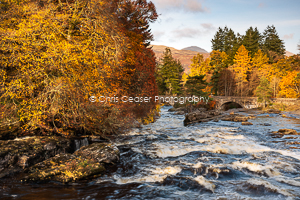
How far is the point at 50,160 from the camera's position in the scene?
27.4ft

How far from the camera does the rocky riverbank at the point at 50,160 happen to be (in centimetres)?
759

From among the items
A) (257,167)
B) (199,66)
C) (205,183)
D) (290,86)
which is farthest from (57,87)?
(199,66)

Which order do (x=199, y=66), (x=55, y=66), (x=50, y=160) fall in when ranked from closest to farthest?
(x=50, y=160), (x=55, y=66), (x=199, y=66)

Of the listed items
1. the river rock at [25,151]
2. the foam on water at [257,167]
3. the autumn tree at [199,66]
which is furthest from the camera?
the autumn tree at [199,66]

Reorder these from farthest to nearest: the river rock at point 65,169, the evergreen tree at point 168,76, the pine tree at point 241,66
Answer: the evergreen tree at point 168,76
the pine tree at point 241,66
the river rock at point 65,169

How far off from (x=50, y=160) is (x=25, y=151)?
1.31 meters

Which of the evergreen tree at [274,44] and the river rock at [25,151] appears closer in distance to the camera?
the river rock at [25,151]

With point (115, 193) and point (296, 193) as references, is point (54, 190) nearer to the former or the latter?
point (115, 193)

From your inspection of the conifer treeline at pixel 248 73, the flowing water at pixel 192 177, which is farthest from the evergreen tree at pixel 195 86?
the flowing water at pixel 192 177

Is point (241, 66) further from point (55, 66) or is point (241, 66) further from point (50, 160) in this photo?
point (50, 160)

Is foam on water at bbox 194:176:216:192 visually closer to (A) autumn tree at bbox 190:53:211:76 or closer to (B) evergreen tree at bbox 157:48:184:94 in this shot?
(B) evergreen tree at bbox 157:48:184:94

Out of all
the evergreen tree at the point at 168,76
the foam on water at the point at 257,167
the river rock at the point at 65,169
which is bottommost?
the foam on water at the point at 257,167

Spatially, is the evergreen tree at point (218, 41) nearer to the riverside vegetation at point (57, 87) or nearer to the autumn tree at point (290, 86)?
the autumn tree at point (290, 86)

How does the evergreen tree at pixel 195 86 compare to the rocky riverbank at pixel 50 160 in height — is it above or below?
above
